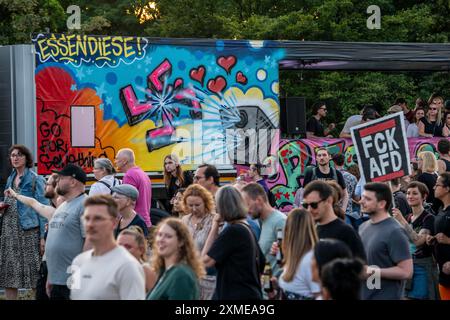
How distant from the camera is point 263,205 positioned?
8836 millimetres

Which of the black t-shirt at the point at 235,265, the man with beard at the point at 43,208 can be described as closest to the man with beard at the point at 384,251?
the black t-shirt at the point at 235,265

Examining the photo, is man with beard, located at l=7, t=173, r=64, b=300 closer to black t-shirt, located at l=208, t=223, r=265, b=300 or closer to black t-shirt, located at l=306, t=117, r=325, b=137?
black t-shirt, located at l=208, t=223, r=265, b=300

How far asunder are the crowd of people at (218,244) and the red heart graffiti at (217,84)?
3.43 m

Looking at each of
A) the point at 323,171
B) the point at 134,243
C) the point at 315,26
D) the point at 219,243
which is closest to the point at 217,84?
the point at 323,171

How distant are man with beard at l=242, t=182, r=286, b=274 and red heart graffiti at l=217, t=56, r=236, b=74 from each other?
688 cm

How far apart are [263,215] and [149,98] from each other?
664 cm

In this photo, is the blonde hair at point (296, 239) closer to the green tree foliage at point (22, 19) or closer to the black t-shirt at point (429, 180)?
the black t-shirt at point (429, 180)

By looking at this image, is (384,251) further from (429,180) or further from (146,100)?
(146,100)

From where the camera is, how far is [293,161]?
53.9ft

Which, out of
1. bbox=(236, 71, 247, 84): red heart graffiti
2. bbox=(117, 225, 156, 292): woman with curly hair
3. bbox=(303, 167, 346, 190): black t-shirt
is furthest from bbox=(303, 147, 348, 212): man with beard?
bbox=(117, 225, 156, 292): woman with curly hair

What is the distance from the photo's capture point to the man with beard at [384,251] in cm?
804

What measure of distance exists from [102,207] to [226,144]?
914 cm

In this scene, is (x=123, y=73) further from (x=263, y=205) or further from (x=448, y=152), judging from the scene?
(x=263, y=205)
